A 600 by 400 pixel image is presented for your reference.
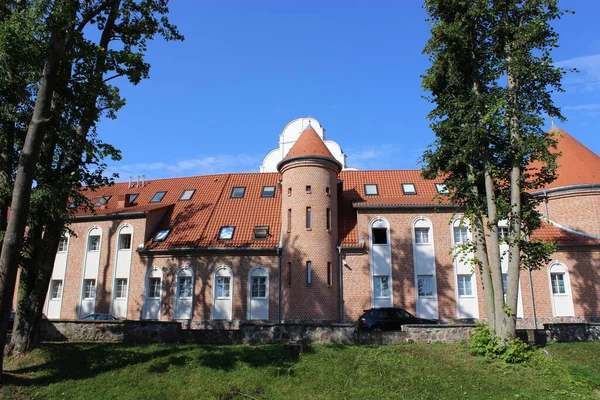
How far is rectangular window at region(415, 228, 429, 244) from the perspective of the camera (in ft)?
83.6

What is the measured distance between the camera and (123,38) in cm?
1536

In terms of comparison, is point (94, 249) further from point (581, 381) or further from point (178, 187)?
point (581, 381)

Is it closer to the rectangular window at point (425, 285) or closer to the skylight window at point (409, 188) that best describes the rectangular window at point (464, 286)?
the rectangular window at point (425, 285)

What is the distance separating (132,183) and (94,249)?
6.95 m

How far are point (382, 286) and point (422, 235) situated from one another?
12.0 feet

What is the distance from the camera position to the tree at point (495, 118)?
15188 millimetres

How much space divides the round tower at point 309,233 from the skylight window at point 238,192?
423 centimetres

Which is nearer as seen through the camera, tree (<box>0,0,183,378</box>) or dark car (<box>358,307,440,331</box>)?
tree (<box>0,0,183,378</box>)

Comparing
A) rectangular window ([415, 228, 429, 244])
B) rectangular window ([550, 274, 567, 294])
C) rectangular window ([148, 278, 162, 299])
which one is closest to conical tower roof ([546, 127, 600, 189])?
rectangular window ([550, 274, 567, 294])

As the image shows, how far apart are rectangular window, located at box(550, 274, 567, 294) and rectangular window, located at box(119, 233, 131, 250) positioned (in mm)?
23682

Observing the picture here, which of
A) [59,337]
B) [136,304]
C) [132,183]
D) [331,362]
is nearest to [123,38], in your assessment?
[59,337]

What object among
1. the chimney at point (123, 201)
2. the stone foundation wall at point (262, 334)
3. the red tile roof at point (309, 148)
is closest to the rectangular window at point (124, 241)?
the chimney at point (123, 201)

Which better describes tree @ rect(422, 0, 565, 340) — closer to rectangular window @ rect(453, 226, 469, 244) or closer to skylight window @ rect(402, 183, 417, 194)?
rectangular window @ rect(453, 226, 469, 244)

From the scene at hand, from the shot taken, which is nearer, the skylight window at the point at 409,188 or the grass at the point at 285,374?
the grass at the point at 285,374
